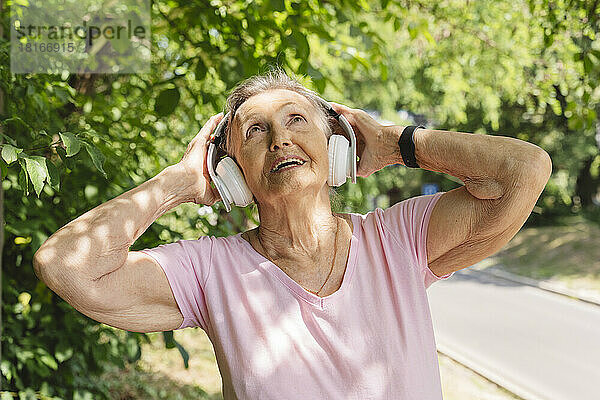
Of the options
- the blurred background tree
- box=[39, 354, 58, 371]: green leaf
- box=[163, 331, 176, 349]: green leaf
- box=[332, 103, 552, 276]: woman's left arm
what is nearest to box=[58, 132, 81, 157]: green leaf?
the blurred background tree

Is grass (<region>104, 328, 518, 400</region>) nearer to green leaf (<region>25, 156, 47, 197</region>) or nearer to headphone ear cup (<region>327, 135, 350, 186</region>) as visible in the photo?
green leaf (<region>25, 156, 47, 197</region>)

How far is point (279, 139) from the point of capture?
150cm

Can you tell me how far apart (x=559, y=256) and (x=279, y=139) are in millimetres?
13182

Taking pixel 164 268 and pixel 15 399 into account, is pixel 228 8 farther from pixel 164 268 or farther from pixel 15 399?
A: pixel 15 399

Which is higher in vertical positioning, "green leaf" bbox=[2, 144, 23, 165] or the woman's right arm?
"green leaf" bbox=[2, 144, 23, 165]

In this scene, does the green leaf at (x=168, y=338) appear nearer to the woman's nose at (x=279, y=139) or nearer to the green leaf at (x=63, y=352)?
the green leaf at (x=63, y=352)

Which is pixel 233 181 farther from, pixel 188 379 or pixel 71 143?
pixel 188 379

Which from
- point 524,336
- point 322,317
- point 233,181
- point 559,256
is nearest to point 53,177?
point 233,181

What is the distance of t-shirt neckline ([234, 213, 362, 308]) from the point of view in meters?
1.49

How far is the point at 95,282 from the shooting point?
1.43 meters

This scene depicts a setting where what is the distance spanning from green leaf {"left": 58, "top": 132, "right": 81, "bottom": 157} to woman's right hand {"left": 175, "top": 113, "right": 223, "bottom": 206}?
0.26 metres

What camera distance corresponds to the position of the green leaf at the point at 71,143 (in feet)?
5.08

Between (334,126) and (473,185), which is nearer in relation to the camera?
(473,185)

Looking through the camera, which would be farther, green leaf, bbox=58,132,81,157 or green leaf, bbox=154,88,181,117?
green leaf, bbox=154,88,181,117
